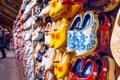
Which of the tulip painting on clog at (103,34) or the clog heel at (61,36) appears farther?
the clog heel at (61,36)

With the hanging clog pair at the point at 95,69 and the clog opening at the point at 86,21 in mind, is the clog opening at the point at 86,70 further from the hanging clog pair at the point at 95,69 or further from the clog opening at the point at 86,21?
the clog opening at the point at 86,21

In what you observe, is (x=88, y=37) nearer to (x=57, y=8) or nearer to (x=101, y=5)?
(x=101, y=5)

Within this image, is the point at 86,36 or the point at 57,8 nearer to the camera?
the point at 86,36

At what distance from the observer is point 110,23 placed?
950mm

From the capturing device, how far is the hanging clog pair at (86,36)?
94 cm

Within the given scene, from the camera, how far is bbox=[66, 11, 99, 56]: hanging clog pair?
941 mm

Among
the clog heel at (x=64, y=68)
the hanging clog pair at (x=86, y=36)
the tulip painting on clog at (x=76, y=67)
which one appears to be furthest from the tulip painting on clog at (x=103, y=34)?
the clog heel at (x=64, y=68)

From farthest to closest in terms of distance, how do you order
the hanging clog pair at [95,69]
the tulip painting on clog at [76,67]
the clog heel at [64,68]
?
1. the clog heel at [64,68]
2. the tulip painting on clog at [76,67]
3. the hanging clog pair at [95,69]

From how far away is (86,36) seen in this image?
96 centimetres

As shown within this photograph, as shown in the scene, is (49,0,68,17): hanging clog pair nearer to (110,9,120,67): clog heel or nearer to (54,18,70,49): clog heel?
(54,18,70,49): clog heel

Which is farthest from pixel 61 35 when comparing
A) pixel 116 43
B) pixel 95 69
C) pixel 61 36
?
pixel 116 43

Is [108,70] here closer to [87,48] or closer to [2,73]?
[87,48]

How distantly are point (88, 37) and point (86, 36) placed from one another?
0.01 meters

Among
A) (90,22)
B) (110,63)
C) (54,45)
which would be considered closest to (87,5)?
(90,22)
